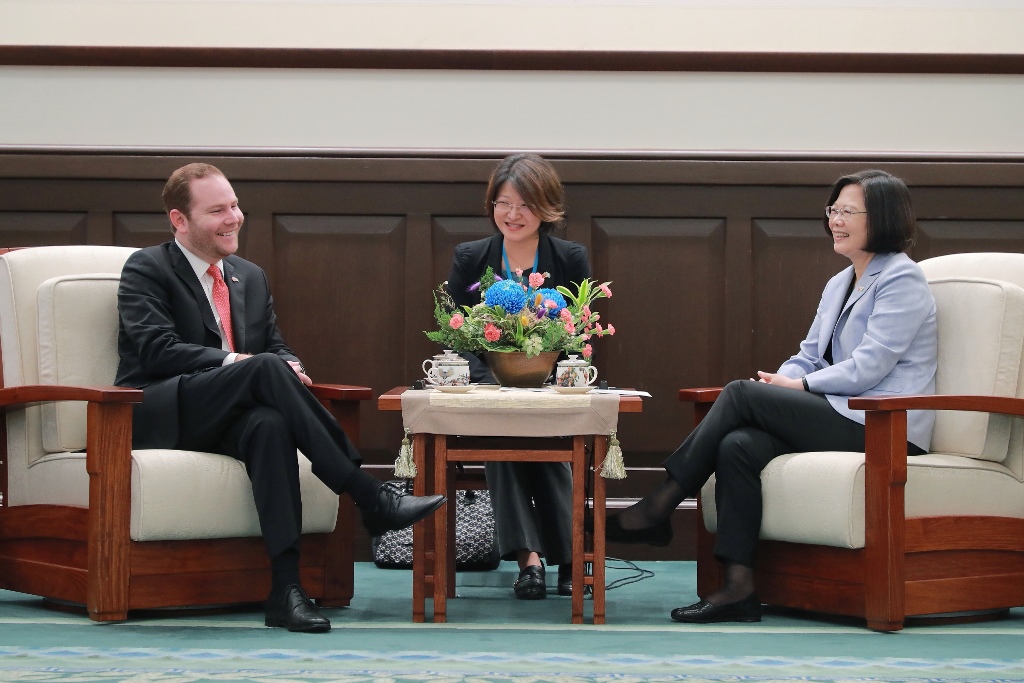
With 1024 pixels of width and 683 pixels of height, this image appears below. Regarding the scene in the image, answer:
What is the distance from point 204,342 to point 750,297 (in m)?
2.11

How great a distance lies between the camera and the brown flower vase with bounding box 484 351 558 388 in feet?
10.3

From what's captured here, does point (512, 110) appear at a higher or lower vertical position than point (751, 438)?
higher

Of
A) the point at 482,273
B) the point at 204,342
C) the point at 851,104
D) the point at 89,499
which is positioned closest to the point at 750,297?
the point at 851,104

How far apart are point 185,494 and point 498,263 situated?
1307 millimetres

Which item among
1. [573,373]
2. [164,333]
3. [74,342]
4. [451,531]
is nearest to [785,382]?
[573,373]

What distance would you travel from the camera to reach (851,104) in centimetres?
441

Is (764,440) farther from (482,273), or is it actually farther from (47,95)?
(47,95)

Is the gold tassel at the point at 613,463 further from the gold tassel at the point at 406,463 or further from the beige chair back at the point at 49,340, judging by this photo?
the beige chair back at the point at 49,340

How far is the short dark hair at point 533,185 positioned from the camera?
3602 mm

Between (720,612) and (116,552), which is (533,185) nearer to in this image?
(720,612)

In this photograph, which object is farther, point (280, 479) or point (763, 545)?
point (763, 545)

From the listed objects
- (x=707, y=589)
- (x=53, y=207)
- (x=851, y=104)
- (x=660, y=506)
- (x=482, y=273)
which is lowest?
(x=707, y=589)

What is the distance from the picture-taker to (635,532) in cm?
319

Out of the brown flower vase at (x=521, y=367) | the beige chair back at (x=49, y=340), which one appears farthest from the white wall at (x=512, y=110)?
the brown flower vase at (x=521, y=367)
